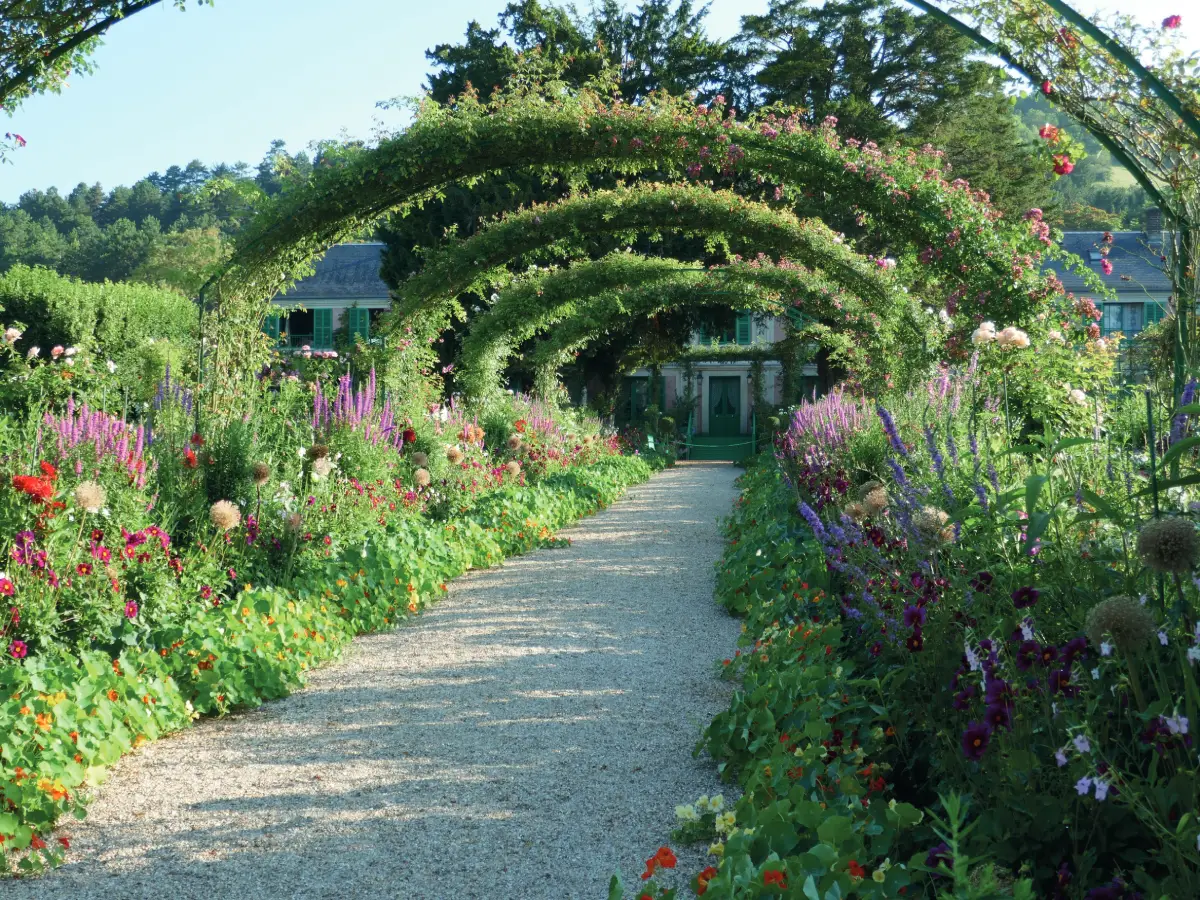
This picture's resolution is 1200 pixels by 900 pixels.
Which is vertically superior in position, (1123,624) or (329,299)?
(329,299)

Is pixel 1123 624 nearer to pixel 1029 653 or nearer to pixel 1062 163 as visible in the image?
pixel 1029 653

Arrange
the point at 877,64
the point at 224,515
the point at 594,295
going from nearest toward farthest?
1. the point at 224,515
2. the point at 594,295
3. the point at 877,64

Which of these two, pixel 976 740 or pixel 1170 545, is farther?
A: pixel 976 740

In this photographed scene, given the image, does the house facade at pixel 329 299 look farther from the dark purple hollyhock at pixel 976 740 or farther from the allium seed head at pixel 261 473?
the dark purple hollyhock at pixel 976 740

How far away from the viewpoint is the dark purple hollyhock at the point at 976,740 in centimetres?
201

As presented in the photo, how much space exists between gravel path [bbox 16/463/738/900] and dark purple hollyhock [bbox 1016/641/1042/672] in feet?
3.31

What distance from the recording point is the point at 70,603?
3838 millimetres

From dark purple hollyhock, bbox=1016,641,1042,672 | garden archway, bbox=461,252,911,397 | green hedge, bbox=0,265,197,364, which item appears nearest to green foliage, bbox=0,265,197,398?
green hedge, bbox=0,265,197,364

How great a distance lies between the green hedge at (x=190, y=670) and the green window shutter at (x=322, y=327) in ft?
84.5

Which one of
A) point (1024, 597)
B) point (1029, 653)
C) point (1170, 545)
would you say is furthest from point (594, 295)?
point (1170, 545)

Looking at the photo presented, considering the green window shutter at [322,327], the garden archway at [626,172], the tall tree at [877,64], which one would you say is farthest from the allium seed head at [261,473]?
the green window shutter at [322,327]

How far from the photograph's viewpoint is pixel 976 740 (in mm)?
2020

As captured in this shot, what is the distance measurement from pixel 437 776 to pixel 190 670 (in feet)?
3.83

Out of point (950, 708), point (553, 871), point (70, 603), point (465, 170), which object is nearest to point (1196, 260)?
point (950, 708)
